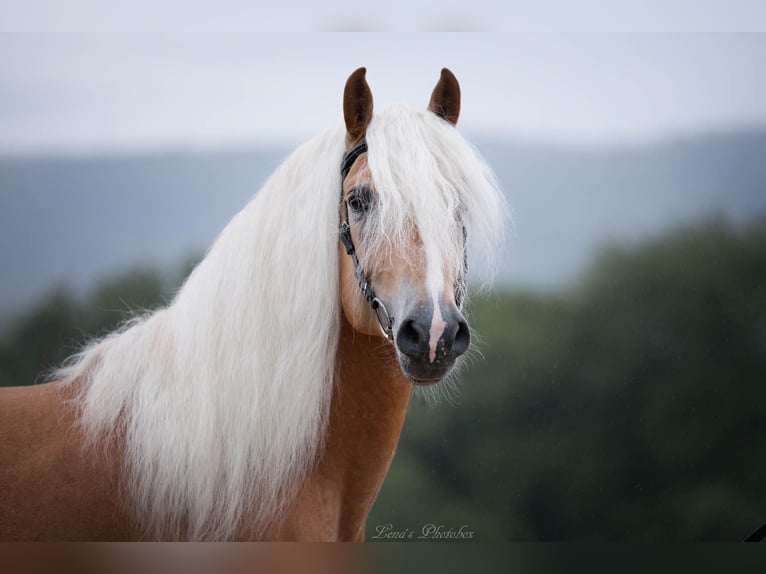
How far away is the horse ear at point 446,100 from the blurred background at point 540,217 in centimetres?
78

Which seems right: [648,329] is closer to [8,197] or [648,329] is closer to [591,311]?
[591,311]

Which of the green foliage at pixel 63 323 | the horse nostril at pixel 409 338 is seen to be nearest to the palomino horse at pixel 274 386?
the horse nostril at pixel 409 338

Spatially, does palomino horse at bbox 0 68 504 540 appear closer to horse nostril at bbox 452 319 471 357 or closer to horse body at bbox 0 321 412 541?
horse body at bbox 0 321 412 541

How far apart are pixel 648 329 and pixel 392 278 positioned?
1.43 meters

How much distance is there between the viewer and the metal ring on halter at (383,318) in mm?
1411

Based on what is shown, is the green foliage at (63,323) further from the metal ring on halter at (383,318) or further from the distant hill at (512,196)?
the metal ring on halter at (383,318)

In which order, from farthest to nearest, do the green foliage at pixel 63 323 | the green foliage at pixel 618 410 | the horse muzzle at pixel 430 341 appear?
the green foliage at pixel 618 410, the green foliage at pixel 63 323, the horse muzzle at pixel 430 341

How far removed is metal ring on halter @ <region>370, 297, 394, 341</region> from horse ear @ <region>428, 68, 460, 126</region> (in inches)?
20.0

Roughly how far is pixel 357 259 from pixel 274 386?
345 millimetres

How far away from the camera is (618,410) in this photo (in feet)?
8.04

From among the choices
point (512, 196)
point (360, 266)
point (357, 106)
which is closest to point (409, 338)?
point (360, 266)

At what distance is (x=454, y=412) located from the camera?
248 cm

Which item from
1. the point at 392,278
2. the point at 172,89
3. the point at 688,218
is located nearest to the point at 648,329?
the point at 688,218

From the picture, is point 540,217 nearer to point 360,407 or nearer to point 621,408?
point 621,408
